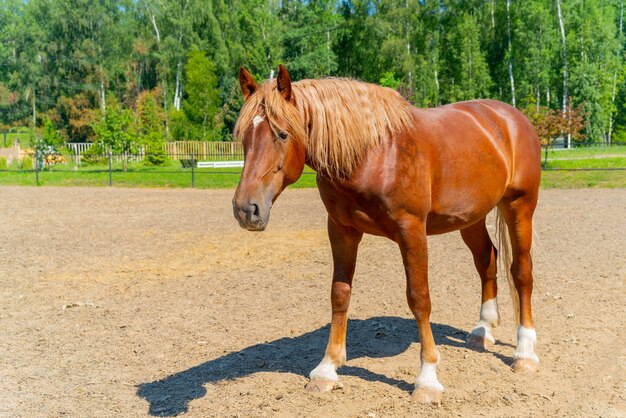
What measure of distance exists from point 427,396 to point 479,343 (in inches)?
50.5

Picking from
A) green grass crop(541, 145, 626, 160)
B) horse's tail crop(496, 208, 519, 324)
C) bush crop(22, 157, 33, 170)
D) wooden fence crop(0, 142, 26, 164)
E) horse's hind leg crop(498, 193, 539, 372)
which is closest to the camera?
horse's hind leg crop(498, 193, 539, 372)

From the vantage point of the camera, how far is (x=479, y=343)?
473 cm

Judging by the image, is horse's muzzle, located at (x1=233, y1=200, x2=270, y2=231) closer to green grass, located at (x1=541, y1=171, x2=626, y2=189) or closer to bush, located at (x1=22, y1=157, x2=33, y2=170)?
green grass, located at (x1=541, y1=171, x2=626, y2=189)

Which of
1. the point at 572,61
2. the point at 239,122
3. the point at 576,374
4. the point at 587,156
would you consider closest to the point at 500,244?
the point at 576,374

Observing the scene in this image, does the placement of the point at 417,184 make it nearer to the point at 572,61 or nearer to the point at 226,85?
the point at 572,61

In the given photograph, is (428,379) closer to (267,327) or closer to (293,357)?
(293,357)

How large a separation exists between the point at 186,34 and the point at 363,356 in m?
48.3

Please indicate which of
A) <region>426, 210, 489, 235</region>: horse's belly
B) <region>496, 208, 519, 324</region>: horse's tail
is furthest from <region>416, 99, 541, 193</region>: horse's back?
<region>496, 208, 519, 324</region>: horse's tail

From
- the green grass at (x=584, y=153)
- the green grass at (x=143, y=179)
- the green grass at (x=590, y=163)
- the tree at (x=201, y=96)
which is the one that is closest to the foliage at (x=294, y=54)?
the tree at (x=201, y=96)

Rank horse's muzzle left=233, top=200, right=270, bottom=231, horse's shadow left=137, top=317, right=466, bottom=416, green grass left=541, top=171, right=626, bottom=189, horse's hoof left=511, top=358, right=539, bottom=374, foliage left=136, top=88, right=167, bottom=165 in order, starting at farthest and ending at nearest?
foliage left=136, top=88, right=167, bottom=165, green grass left=541, top=171, right=626, bottom=189, horse's hoof left=511, top=358, right=539, bottom=374, horse's shadow left=137, top=317, right=466, bottom=416, horse's muzzle left=233, top=200, right=270, bottom=231

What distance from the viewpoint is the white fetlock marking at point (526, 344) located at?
14.0ft

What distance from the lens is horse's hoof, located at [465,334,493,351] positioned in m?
4.71

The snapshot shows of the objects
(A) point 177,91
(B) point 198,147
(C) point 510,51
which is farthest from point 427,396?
(A) point 177,91

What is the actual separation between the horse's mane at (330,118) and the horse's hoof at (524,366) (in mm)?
1937
